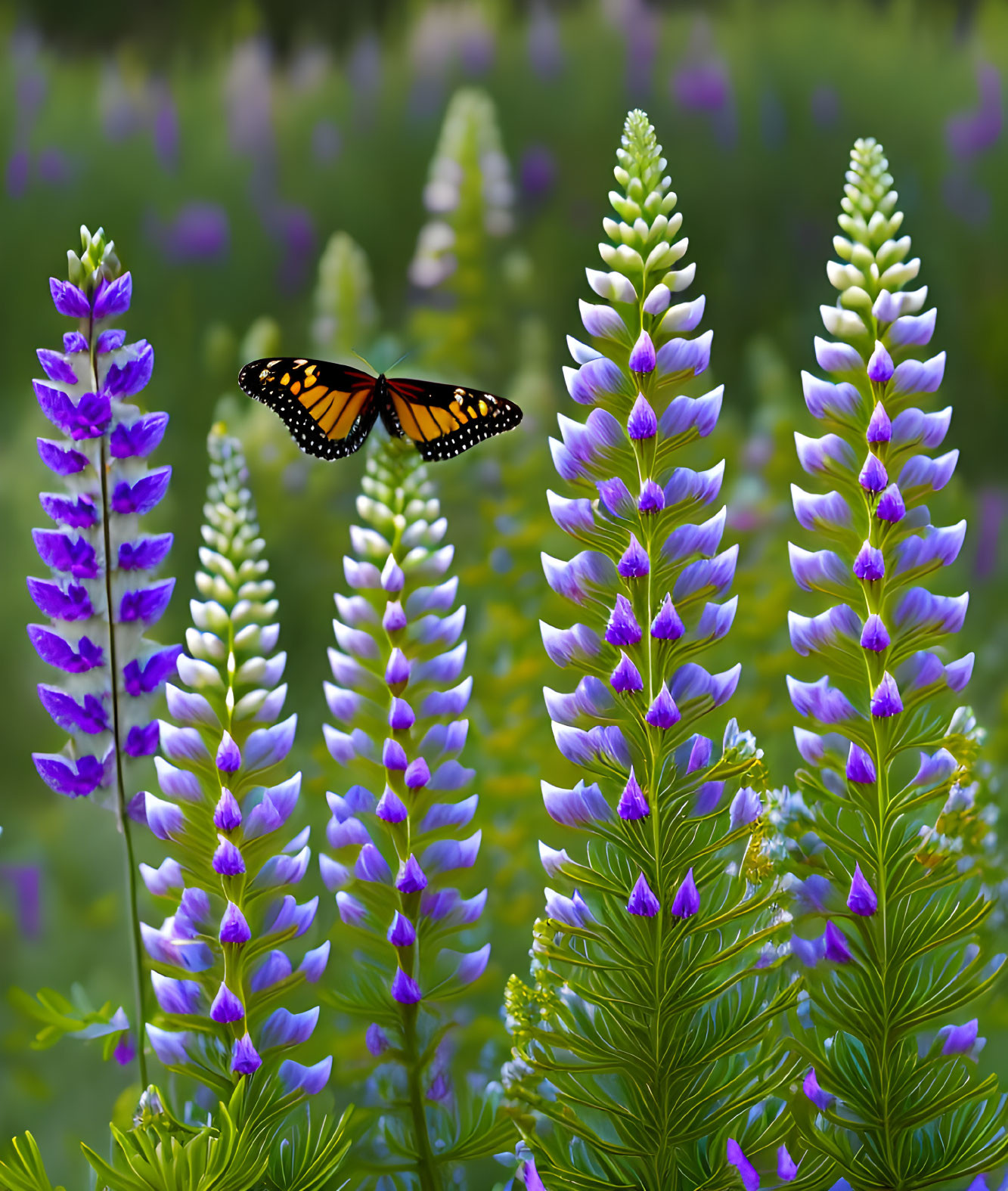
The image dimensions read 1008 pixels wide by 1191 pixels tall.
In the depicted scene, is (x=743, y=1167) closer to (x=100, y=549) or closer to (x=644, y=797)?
(x=644, y=797)

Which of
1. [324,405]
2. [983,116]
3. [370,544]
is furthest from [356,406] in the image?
[983,116]

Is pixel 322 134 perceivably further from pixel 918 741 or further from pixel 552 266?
pixel 918 741

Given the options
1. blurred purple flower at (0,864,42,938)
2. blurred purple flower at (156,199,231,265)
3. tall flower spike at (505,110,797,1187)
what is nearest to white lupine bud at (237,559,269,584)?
tall flower spike at (505,110,797,1187)

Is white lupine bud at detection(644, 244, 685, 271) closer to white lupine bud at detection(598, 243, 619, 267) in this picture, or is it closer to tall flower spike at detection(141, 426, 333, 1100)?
white lupine bud at detection(598, 243, 619, 267)

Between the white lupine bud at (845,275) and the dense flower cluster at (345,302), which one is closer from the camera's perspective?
the white lupine bud at (845,275)

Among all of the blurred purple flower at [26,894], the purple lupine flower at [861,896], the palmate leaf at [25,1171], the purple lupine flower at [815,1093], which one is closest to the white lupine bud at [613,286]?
the purple lupine flower at [861,896]

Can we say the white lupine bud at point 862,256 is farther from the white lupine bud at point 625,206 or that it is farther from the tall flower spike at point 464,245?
the tall flower spike at point 464,245

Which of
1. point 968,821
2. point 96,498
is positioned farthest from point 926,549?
point 96,498
